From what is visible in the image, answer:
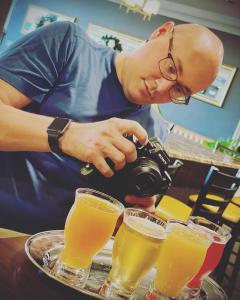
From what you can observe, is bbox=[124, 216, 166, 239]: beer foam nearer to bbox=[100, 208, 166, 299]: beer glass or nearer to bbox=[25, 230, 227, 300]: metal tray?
bbox=[100, 208, 166, 299]: beer glass

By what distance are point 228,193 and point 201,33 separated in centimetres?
160

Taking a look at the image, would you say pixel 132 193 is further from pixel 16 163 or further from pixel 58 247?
pixel 16 163

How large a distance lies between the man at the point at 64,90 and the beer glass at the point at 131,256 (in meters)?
0.37

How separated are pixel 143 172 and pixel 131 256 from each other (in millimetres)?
276

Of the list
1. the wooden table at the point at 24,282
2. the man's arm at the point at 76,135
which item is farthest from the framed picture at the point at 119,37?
the wooden table at the point at 24,282

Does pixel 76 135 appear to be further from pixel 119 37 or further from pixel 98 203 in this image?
A: pixel 119 37

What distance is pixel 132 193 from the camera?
1.10m

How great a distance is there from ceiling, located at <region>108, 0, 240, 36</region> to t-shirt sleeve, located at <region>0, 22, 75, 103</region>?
21.7 feet

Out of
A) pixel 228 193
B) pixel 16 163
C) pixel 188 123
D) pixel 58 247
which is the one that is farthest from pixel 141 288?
pixel 188 123

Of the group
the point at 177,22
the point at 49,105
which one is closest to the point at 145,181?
the point at 49,105

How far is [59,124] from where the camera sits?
1103mm

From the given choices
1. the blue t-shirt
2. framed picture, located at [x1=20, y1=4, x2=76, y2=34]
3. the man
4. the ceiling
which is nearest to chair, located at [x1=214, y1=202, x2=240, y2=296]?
the man

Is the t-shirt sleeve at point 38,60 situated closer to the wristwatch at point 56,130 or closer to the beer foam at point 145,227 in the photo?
the wristwatch at point 56,130

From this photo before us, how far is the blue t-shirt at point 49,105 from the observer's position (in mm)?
1345
